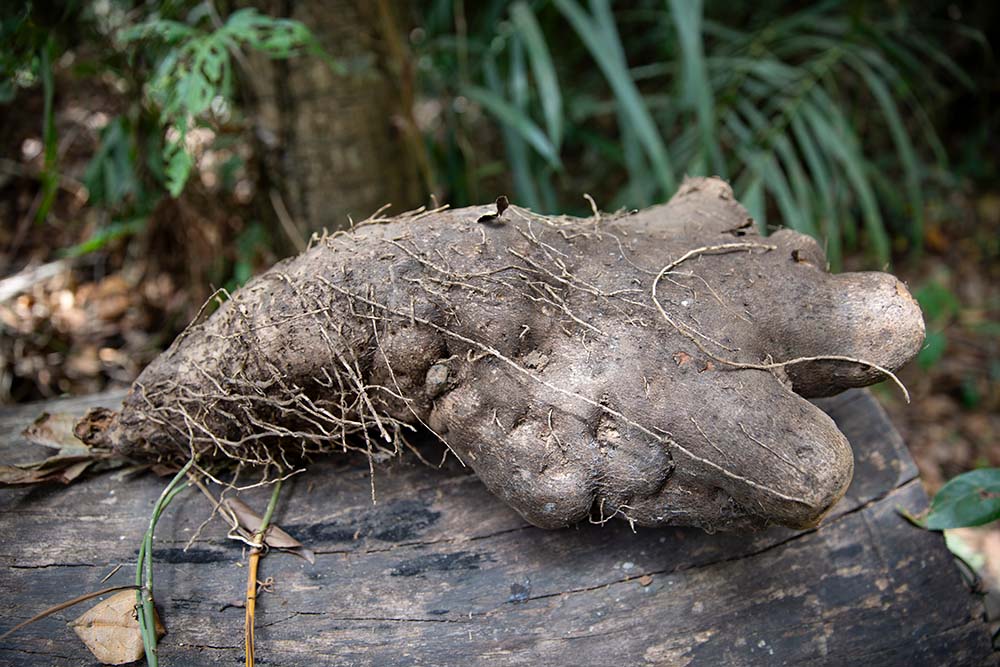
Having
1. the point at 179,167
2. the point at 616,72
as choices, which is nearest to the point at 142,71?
the point at 179,167

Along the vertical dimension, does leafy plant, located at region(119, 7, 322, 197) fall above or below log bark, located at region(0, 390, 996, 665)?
above

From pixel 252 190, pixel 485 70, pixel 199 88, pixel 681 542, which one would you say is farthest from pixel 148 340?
pixel 681 542

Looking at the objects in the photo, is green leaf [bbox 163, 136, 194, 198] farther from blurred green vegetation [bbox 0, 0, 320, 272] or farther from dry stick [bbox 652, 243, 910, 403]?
dry stick [bbox 652, 243, 910, 403]

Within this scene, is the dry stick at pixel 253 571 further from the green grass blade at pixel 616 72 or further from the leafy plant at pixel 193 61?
the green grass blade at pixel 616 72

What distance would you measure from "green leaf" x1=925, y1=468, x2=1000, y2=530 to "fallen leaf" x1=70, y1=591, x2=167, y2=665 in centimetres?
150

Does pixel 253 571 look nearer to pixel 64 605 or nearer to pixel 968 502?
pixel 64 605

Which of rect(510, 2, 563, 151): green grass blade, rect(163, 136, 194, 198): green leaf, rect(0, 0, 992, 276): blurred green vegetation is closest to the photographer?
rect(163, 136, 194, 198): green leaf

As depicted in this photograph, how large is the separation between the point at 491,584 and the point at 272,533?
45 cm

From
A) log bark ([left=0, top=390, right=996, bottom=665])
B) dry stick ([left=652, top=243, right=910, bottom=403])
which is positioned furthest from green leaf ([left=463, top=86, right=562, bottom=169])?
log bark ([left=0, top=390, right=996, bottom=665])

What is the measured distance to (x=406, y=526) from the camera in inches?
55.3

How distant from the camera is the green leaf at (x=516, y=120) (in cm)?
210

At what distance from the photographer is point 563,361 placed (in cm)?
125

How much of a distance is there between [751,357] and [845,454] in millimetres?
218

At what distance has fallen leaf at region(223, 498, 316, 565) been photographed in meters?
1.37
